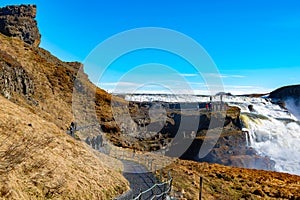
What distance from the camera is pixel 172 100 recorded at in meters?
89.8

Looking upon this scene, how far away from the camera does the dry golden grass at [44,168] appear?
22.9ft

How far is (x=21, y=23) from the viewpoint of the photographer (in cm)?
5031

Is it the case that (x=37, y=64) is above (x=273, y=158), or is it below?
above

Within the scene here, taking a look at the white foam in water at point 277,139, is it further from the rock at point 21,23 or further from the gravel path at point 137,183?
the rock at point 21,23

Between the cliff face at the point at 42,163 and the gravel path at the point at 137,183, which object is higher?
the cliff face at the point at 42,163

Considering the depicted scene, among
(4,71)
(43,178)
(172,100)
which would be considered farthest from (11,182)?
(172,100)

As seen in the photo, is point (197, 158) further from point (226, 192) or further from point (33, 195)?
point (33, 195)

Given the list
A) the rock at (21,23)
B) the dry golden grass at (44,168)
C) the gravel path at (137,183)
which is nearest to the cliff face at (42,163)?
the dry golden grass at (44,168)

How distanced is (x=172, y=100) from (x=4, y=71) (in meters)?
68.9

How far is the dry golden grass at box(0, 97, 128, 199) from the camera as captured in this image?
6.98m

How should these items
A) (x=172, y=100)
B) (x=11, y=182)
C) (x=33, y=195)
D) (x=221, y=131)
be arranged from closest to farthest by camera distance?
(x=11, y=182) → (x=33, y=195) → (x=221, y=131) → (x=172, y=100)

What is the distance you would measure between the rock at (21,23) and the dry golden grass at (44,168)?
1606 inches

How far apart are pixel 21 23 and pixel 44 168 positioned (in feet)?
159

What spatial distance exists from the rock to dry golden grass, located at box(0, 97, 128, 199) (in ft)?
134
